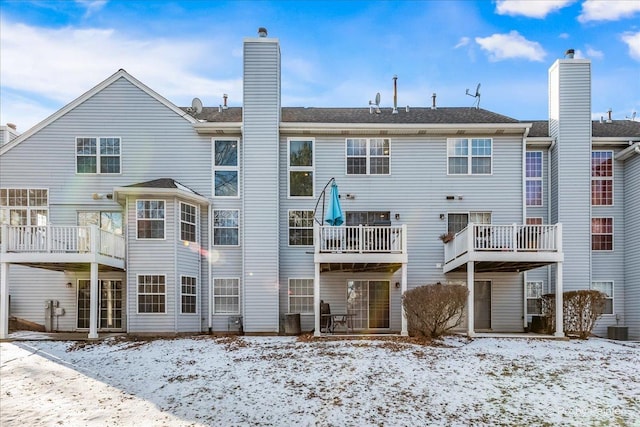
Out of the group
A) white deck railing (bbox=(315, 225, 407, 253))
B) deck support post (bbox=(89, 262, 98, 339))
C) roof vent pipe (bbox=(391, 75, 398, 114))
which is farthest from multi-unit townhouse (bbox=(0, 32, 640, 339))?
roof vent pipe (bbox=(391, 75, 398, 114))

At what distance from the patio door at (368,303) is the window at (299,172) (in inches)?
150

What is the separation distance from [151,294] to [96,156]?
5.63 meters

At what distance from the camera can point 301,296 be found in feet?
57.6

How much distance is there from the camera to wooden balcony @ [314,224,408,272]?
15305mm

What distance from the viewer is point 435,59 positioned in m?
19.9

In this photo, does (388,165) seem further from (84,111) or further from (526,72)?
(84,111)

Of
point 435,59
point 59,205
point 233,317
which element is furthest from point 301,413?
point 435,59

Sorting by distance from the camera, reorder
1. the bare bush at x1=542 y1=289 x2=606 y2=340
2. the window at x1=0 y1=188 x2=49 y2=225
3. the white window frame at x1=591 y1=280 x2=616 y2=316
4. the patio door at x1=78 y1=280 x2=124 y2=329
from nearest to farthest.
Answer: the bare bush at x1=542 y1=289 x2=606 y2=340, the patio door at x1=78 y1=280 x2=124 y2=329, the window at x1=0 y1=188 x2=49 y2=225, the white window frame at x1=591 y1=280 x2=616 y2=316

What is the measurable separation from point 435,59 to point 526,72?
381 cm

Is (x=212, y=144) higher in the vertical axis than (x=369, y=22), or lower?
lower

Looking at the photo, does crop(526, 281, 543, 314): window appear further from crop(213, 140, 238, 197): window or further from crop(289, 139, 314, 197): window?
crop(213, 140, 238, 197): window

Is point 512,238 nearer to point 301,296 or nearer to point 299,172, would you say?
point 301,296

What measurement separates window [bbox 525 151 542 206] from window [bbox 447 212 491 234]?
1.89 m

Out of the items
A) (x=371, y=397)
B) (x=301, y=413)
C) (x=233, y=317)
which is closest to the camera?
(x=301, y=413)
